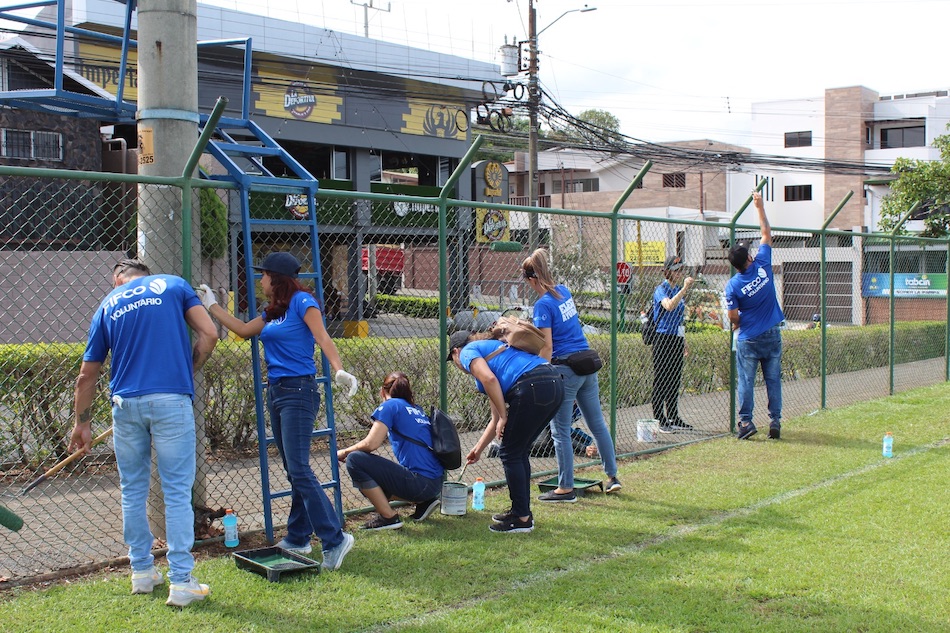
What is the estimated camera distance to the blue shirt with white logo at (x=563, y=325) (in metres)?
6.21

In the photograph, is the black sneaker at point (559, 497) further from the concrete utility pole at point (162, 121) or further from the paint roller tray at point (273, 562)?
the concrete utility pole at point (162, 121)

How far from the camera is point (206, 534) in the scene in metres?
5.28

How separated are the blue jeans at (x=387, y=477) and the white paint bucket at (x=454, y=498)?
0.61 ft

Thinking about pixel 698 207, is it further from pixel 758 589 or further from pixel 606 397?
pixel 758 589

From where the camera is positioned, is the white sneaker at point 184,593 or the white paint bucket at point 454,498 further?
the white paint bucket at point 454,498

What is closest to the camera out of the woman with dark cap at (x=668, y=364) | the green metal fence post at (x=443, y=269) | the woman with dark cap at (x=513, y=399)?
the woman with dark cap at (x=513, y=399)

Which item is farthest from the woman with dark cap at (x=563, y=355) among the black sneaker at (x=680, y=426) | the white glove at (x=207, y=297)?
the black sneaker at (x=680, y=426)

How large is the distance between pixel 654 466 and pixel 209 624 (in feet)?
15.1

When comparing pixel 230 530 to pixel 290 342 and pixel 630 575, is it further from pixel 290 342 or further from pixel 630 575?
pixel 630 575

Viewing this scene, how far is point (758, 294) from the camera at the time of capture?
28.4 ft

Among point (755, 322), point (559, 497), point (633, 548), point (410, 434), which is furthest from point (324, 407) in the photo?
point (755, 322)

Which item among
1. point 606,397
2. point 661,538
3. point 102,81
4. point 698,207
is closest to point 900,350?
point 606,397

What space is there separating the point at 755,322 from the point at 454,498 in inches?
168

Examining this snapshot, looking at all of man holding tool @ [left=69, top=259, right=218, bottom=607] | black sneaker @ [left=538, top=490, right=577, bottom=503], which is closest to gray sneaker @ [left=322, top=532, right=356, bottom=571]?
man holding tool @ [left=69, top=259, right=218, bottom=607]
